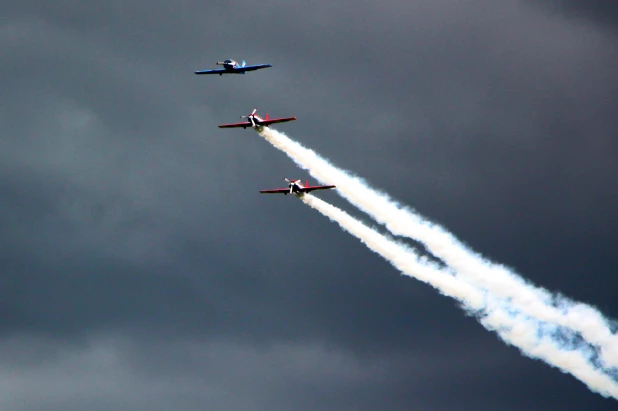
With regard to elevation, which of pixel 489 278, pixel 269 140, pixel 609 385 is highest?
pixel 269 140

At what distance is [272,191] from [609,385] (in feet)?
150

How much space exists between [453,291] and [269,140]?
28446 millimetres

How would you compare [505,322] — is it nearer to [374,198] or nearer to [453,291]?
[453,291]

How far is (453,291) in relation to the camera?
173500 millimetres

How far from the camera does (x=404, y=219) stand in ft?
588

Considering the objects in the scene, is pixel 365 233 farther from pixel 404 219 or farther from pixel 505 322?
pixel 505 322

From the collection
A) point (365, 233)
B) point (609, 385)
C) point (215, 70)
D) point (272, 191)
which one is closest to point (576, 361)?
point (609, 385)

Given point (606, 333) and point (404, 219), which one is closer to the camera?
point (606, 333)

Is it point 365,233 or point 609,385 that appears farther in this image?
point 365,233

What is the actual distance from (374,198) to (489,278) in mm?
17503

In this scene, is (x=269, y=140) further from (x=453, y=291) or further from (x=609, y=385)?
(x=609, y=385)

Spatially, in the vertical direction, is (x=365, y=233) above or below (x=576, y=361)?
above

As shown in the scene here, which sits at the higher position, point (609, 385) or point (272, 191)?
point (272, 191)

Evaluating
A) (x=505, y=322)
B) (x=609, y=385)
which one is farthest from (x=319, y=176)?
(x=609, y=385)
